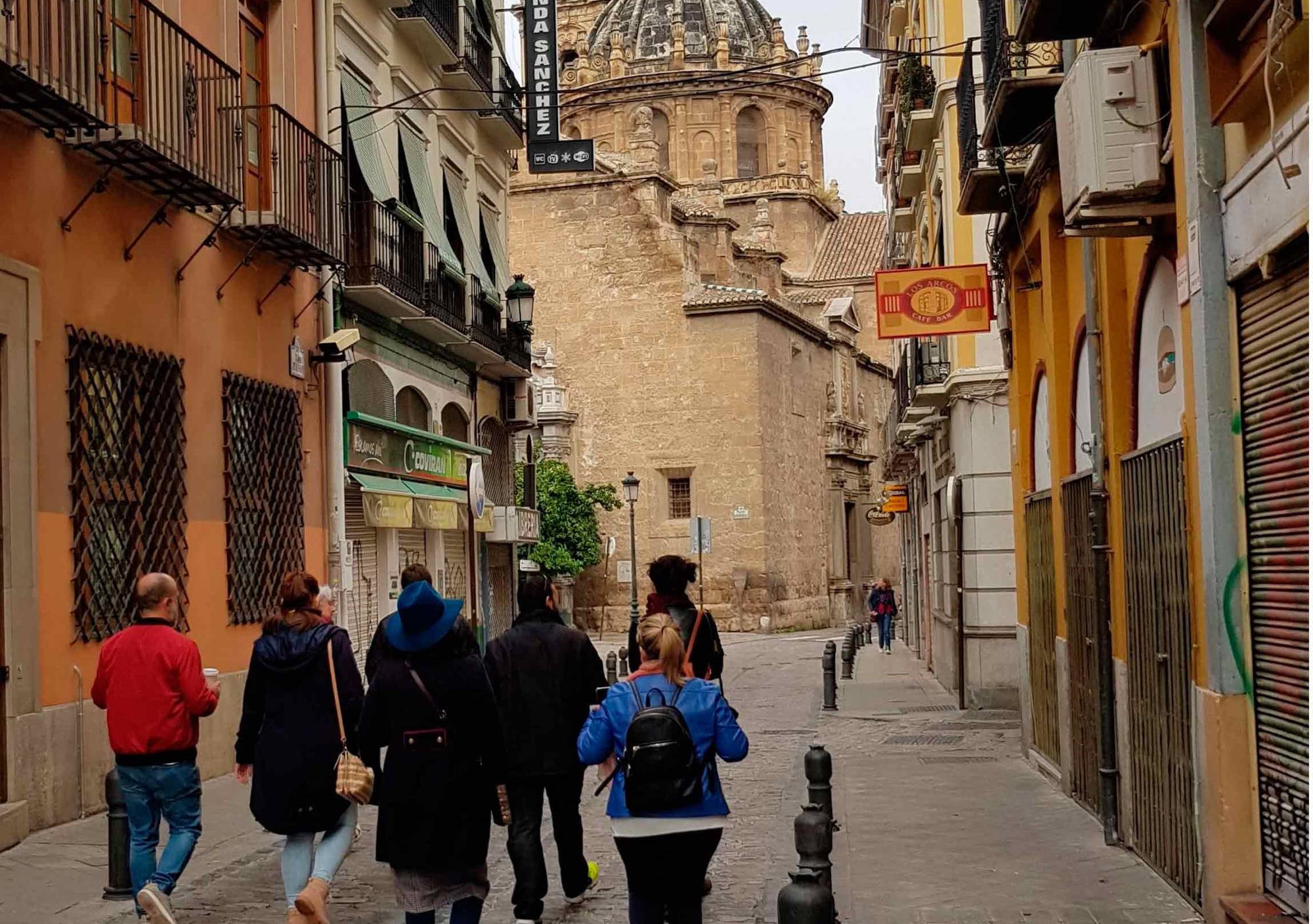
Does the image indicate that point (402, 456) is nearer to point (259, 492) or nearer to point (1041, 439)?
point (259, 492)

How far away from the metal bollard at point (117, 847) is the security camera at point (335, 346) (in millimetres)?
8866

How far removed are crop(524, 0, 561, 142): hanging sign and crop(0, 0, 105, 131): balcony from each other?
434 inches

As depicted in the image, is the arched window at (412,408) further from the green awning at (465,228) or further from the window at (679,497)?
the window at (679,497)

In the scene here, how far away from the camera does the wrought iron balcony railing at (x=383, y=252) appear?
18.6 metres

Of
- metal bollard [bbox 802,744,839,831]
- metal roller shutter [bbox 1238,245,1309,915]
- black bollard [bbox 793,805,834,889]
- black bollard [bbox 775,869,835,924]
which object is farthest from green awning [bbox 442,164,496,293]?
black bollard [bbox 775,869,835,924]

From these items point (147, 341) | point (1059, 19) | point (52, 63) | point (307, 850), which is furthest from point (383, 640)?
point (147, 341)

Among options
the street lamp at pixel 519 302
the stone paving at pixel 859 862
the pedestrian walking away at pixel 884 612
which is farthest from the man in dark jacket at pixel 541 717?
the pedestrian walking away at pixel 884 612

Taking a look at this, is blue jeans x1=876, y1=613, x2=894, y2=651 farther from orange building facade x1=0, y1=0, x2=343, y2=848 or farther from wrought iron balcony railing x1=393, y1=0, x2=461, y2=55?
orange building facade x1=0, y1=0, x2=343, y2=848

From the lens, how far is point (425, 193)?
21.7 m

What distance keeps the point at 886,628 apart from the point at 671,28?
40.8 metres

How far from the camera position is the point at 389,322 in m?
20.3

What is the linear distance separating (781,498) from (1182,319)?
143ft

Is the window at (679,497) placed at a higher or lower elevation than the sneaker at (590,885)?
higher

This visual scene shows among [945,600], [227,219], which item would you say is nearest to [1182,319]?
[227,219]
